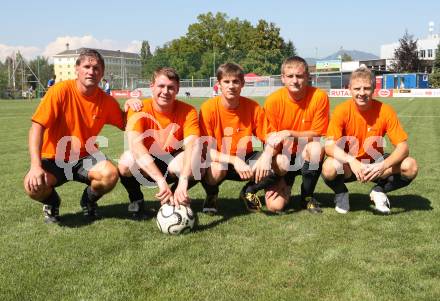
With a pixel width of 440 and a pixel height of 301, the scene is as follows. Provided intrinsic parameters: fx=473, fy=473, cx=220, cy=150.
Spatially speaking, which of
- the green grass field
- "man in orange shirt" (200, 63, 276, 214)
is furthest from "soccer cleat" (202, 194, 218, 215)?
the green grass field

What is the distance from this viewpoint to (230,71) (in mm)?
4738

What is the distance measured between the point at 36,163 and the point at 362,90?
3.25 m

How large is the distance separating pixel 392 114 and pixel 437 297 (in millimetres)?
2470

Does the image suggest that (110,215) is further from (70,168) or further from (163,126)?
(163,126)

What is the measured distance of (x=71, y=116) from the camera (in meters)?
4.68

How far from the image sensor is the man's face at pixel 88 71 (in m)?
4.55

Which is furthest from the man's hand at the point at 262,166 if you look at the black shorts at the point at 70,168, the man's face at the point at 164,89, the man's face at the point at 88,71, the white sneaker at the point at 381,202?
the man's face at the point at 88,71

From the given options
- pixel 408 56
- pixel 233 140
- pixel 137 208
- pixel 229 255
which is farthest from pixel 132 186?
pixel 408 56

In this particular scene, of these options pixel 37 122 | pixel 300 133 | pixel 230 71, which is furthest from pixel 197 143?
pixel 37 122

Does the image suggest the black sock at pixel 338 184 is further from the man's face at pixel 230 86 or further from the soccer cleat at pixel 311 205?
the man's face at pixel 230 86

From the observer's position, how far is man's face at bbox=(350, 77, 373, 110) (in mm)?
4840

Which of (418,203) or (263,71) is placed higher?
(263,71)

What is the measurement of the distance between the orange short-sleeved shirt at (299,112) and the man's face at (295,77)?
0.17 m

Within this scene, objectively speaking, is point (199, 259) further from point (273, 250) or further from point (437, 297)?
point (437, 297)
